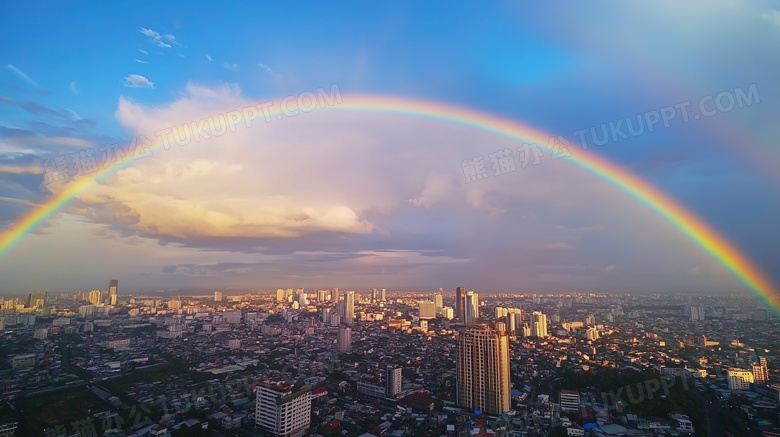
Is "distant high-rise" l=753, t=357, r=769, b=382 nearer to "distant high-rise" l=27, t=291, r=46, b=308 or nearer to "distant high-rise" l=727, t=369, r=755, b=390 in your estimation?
"distant high-rise" l=727, t=369, r=755, b=390

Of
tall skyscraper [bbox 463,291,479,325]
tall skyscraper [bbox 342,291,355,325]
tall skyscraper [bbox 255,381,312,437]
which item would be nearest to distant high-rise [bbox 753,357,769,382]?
tall skyscraper [bbox 255,381,312,437]

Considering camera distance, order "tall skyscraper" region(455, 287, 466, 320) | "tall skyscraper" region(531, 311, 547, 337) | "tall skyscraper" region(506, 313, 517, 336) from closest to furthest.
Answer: "tall skyscraper" region(531, 311, 547, 337) < "tall skyscraper" region(506, 313, 517, 336) < "tall skyscraper" region(455, 287, 466, 320)

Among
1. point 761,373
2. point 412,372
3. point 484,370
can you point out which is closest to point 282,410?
point 484,370

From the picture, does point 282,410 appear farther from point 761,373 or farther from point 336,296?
point 336,296

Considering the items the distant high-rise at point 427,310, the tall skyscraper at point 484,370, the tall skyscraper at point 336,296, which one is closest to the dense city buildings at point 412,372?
the tall skyscraper at point 484,370

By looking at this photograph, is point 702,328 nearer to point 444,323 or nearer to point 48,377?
point 444,323

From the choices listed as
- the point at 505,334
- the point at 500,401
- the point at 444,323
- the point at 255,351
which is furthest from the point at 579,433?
the point at 444,323
